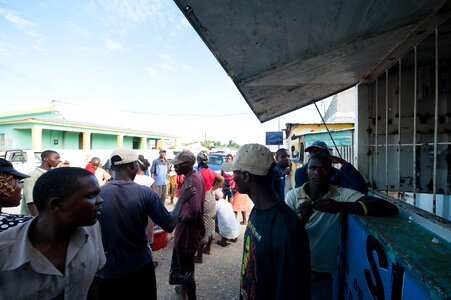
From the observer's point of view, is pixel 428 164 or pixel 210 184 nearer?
pixel 428 164

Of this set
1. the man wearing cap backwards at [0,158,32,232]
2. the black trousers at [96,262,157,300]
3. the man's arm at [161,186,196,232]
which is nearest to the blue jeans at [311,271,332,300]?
the man's arm at [161,186,196,232]

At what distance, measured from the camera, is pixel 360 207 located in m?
1.95

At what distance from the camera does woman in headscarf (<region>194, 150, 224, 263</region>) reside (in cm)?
413

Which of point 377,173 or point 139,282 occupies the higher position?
point 377,173

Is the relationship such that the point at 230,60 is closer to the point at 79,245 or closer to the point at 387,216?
the point at 79,245

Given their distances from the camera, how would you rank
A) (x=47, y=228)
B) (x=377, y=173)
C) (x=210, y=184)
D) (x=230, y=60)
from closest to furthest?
(x=47, y=228), (x=230, y=60), (x=377, y=173), (x=210, y=184)

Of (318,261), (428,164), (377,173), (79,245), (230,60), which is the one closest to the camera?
(79,245)

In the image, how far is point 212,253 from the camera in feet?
16.3

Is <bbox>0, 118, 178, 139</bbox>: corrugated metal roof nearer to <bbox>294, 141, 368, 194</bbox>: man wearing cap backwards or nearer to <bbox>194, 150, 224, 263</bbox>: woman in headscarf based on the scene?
<bbox>194, 150, 224, 263</bbox>: woman in headscarf

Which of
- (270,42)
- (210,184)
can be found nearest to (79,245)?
(270,42)

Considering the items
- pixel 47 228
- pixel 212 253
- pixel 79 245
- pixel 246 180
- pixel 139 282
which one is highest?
pixel 246 180

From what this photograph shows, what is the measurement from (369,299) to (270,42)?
192 cm

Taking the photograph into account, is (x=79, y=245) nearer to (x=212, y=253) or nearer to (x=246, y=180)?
(x=246, y=180)

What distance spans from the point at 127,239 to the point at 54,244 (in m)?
0.90
